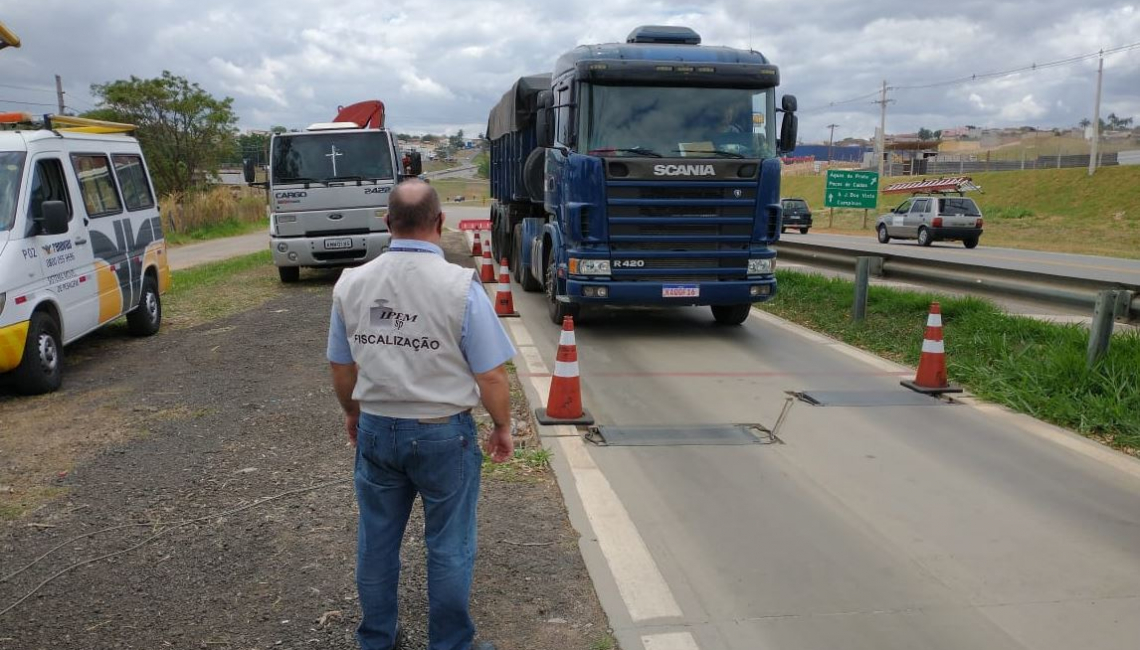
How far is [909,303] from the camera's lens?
10.6 meters

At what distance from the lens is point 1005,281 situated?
27.7 ft

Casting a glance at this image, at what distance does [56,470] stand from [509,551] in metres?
3.14

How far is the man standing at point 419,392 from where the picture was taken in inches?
120

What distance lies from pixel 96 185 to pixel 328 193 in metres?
6.10

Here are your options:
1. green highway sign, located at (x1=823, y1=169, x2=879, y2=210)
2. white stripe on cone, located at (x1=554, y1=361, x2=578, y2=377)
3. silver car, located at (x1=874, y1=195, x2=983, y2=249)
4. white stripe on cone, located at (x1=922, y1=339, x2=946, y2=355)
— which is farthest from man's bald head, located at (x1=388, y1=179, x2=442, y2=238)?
green highway sign, located at (x1=823, y1=169, x2=879, y2=210)

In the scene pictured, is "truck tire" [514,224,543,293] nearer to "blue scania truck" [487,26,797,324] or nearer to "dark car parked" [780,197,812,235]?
"blue scania truck" [487,26,797,324]

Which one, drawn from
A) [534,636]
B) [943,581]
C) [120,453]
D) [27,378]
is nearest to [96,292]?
[27,378]

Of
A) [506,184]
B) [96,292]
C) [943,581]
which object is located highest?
[506,184]

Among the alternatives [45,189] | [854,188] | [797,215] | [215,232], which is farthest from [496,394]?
[854,188]

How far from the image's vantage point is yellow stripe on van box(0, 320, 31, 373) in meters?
7.20

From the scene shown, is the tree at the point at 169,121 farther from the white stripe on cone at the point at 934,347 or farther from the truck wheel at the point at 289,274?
the white stripe on cone at the point at 934,347

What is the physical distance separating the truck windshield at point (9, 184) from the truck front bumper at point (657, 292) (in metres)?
5.20

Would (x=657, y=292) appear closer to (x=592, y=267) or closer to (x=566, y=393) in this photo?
(x=592, y=267)

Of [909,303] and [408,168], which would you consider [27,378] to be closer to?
[909,303]
